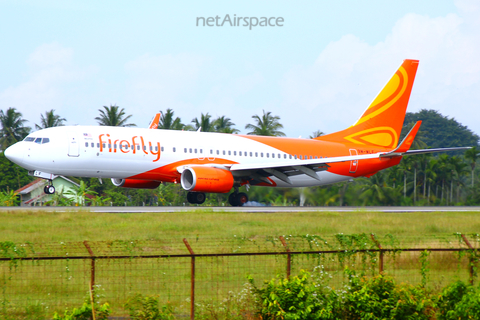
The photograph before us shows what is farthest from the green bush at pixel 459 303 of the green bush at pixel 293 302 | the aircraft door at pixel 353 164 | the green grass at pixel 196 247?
the aircraft door at pixel 353 164

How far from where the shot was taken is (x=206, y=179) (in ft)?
93.7

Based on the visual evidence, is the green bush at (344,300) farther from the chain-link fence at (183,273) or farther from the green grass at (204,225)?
the green grass at (204,225)

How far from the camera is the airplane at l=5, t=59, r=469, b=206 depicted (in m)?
27.5

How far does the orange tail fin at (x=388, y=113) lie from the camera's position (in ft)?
125

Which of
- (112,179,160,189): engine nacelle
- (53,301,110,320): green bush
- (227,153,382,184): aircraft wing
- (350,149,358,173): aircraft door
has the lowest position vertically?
(53,301,110,320): green bush

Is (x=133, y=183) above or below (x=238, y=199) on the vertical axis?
above

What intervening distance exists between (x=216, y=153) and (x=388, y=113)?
45.4ft

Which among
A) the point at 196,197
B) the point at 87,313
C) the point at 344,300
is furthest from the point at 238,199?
the point at 87,313

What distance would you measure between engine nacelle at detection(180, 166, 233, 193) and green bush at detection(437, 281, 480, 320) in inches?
750

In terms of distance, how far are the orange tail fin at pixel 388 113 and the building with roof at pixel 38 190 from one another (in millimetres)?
29325

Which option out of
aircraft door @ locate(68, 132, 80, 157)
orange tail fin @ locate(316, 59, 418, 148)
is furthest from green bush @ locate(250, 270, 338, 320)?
orange tail fin @ locate(316, 59, 418, 148)

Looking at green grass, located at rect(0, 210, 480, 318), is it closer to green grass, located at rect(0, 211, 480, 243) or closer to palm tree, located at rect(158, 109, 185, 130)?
green grass, located at rect(0, 211, 480, 243)

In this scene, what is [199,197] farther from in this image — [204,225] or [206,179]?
[204,225]

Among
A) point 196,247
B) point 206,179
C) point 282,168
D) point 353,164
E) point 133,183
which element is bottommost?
point 196,247
